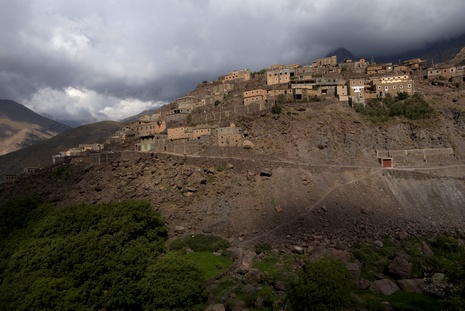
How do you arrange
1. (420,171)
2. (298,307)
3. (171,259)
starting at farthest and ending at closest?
(420,171) < (171,259) < (298,307)

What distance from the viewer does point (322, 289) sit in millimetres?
20625

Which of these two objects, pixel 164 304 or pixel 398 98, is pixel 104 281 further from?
pixel 398 98

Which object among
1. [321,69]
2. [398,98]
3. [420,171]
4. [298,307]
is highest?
[321,69]

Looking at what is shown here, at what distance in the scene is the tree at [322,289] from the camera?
20.5 metres

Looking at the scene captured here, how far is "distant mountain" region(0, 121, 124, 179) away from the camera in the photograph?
92.1 metres

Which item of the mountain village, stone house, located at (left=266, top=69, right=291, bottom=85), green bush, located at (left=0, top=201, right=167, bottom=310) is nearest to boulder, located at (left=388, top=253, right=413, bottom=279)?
the mountain village

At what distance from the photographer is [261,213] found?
1383 inches

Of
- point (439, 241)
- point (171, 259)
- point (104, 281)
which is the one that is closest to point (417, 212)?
point (439, 241)

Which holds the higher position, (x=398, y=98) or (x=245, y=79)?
(x=245, y=79)

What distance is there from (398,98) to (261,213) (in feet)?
96.7

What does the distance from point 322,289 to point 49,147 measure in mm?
110712

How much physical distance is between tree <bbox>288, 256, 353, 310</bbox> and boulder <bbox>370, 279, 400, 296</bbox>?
3923 mm

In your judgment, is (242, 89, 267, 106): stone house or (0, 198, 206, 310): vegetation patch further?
(242, 89, 267, 106): stone house

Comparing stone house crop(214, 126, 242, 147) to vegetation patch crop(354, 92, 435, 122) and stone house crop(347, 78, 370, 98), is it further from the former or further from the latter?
stone house crop(347, 78, 370, 98)
